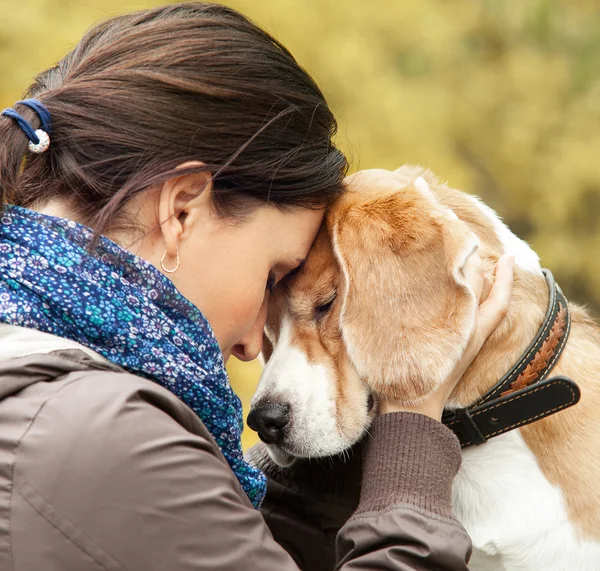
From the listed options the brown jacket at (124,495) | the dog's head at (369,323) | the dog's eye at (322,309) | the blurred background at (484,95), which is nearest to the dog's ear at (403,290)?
the dog's head at (369,323)

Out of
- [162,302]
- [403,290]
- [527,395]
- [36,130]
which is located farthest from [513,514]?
[36,130]

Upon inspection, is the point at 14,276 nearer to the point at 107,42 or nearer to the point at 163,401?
the point at 163,401

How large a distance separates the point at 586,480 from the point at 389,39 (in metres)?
3.54

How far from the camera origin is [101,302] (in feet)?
4.91

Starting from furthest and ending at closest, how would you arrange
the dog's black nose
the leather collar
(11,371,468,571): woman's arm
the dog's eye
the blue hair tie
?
the dog's eye
the dog's black nose
the leather collar
the blue hair tie
(11,371,468,571): woman's arm

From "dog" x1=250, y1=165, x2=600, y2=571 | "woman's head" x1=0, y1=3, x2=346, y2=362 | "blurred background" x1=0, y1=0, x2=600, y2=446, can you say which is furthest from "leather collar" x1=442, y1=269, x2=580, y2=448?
"blurred background" x1=0, y1=0, x2=600, y2=446

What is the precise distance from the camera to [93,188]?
1606 mm

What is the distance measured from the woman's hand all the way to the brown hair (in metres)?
0.49

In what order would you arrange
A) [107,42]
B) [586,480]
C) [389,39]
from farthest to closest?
1. [389,39]
2. [586,480]
3. [107,42]

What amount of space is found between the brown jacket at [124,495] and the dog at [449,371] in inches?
16.6

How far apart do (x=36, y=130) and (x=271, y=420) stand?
87cm

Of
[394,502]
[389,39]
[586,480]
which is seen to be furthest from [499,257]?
[389,39]

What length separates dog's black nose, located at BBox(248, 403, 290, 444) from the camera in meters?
1.98

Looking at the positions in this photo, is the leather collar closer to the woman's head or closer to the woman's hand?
the woman's hand
